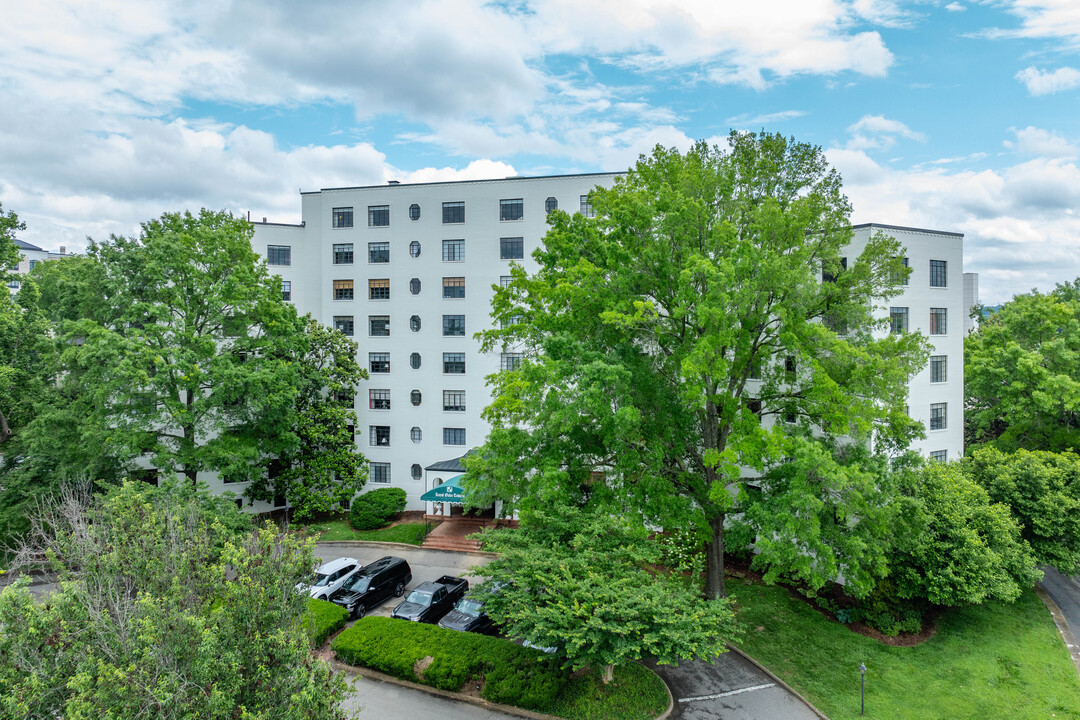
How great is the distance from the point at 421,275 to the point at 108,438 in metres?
17.7

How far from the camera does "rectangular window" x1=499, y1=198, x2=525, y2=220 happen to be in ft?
109

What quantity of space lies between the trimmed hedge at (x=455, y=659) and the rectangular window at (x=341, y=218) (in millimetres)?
25174

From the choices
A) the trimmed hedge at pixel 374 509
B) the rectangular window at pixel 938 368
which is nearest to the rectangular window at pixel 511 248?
the trimmed hedge at pixel 374 509

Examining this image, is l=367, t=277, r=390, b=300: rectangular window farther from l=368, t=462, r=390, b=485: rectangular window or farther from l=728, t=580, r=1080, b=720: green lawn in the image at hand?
l=728, t=580, r=1080, b=720: green lawn

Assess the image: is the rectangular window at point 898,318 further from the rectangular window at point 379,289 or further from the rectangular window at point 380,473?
the rectangular window at point 380,473

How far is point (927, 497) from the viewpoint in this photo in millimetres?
20656

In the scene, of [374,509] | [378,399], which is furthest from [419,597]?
[378,399]

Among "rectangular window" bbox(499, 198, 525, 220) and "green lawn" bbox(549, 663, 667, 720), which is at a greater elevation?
"rectangular window" bbox(499, 198, 525, 220)

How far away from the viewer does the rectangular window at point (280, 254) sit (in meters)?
36.4

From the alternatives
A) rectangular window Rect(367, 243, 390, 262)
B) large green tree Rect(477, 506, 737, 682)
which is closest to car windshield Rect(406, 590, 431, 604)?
large green tree Rect(477, 506, 737, 682)

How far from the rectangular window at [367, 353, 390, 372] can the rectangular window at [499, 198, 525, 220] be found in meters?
11.3

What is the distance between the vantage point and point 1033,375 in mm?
29016

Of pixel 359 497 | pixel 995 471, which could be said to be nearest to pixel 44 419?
pixel 359 497

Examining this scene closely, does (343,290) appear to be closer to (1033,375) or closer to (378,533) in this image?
(378,533)
